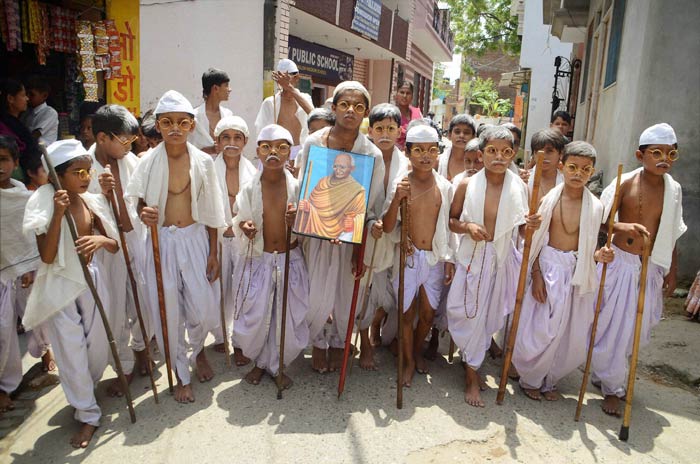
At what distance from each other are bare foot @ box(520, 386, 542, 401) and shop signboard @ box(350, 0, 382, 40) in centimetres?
1026

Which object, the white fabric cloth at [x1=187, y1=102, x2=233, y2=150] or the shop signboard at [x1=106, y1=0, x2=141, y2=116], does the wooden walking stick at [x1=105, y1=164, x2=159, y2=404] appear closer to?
the white fabric cloth at [x1=187, y1=102, x2=233, y2=150]

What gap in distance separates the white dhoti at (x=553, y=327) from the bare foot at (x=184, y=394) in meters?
2.25

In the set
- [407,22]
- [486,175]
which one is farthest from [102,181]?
[407,22]

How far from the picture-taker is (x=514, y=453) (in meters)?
2.96

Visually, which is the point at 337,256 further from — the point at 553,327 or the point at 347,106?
the point at 553,327

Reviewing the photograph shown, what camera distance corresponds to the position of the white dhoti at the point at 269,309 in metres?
3.66

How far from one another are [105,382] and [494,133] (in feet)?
10.6

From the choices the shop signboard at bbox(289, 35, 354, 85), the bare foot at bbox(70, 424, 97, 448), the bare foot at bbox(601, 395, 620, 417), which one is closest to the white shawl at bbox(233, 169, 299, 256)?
the bare foot at bbox(70, 424, 97, 448)

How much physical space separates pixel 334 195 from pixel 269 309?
1.06 meters

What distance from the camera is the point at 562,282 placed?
136 inches

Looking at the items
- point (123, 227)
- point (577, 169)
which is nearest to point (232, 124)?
point (123, 227)

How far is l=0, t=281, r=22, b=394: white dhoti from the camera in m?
3.27

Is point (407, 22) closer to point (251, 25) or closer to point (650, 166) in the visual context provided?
point (251, 25)

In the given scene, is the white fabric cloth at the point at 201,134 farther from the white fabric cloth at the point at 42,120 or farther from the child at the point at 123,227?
the white fabric cloth at the point at 42,120
